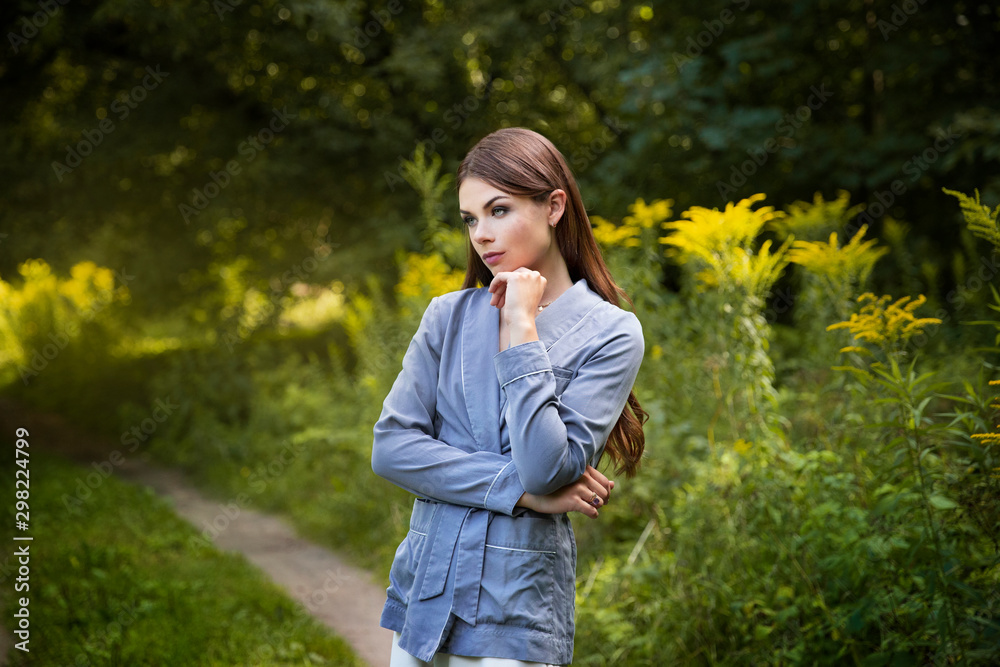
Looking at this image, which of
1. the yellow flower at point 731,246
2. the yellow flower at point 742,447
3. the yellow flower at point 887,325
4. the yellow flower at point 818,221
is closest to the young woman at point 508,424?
the yellow flower at point 887,325

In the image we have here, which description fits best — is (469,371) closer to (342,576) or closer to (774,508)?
(774,508)

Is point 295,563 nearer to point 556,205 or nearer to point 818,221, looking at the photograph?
point 818,221

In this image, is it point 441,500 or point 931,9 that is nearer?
point 441,500

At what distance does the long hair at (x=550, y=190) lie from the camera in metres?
1.65

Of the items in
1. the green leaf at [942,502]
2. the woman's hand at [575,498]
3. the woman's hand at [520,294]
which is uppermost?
the woman's hand at [520,294]

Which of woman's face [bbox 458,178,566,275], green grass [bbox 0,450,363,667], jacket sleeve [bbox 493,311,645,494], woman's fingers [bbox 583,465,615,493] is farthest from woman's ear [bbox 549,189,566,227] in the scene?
green grass [bbox 0,450,363,667]

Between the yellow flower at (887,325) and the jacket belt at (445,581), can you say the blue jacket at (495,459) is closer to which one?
the jacket belt at (445,581)

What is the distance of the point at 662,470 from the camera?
3.74 meters

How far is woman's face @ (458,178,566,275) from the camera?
1.65 meters

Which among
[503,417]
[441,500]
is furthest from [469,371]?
[441,500]

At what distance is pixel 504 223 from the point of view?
166cm

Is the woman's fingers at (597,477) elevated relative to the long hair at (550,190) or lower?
lower

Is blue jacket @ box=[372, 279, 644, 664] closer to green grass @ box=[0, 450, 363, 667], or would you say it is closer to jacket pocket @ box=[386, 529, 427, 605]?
jacket pocket @ box=[386, 529, 427, 605]

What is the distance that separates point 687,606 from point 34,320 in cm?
1301
